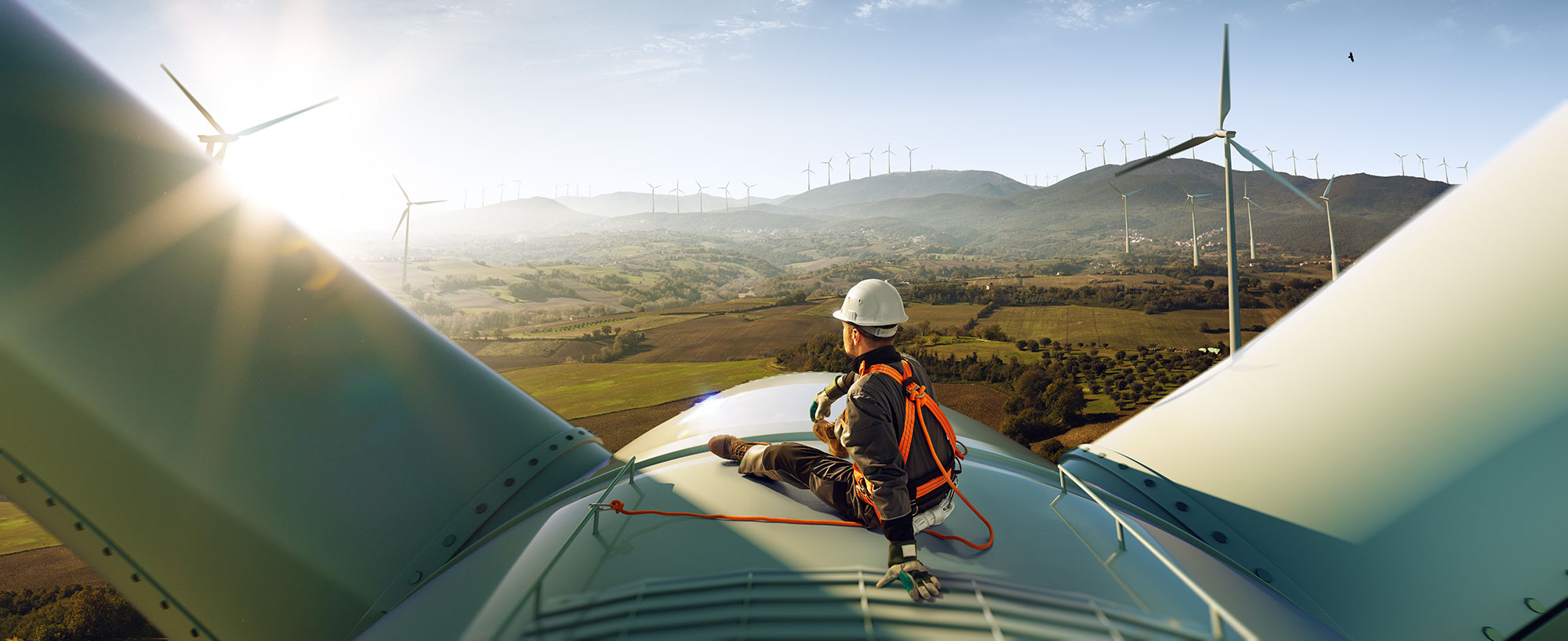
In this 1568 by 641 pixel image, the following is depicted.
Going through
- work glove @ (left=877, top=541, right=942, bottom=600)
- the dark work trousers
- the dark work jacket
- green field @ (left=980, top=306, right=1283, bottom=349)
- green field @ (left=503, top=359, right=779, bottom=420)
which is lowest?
green field @ (left=503, top=359, right=779, bottom=420)

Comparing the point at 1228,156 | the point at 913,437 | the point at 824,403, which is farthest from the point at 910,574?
the point at 1228,156

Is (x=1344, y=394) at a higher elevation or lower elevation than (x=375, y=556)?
higher

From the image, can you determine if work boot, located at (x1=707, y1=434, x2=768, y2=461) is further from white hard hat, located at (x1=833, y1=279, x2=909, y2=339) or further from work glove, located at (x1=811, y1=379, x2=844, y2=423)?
white hard hat, located at (x1=833, y1=279, x2=909, y2=339)

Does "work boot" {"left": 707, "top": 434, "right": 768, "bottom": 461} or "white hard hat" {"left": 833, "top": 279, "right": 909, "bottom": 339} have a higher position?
"white hard hat" {"left": 833, "top": 279, "right": 909, "bottom": 339}

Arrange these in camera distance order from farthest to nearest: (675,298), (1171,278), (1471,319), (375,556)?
(675,298), (1171,278), (375,556), (1471,319)

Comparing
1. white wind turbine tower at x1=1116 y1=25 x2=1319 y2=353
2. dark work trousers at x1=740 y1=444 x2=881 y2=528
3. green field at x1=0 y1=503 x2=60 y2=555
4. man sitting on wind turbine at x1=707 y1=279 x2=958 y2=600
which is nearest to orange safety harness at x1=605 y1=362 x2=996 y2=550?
man sitting on wind turbine at x1=707 y1=279 x2=958 y2=600

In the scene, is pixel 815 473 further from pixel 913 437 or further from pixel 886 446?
pixel 886 446

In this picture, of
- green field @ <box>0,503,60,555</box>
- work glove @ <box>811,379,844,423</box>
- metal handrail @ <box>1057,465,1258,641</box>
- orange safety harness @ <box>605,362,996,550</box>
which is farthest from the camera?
green field @ <box>0,503,60,555</box>

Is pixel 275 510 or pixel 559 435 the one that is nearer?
pixel 275 510

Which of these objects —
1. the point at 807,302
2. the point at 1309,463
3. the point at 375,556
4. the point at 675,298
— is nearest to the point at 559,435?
the point at 375,556

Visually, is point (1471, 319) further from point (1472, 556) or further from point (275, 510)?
point (275, 510)
